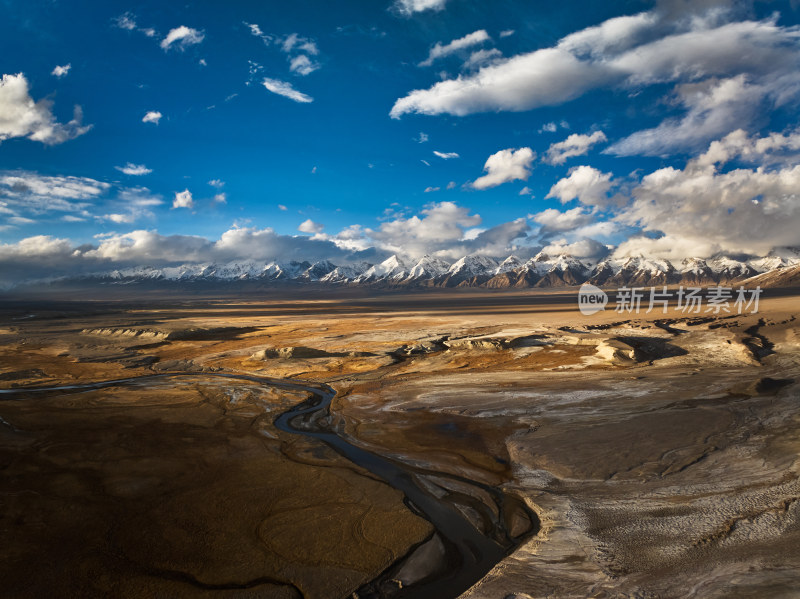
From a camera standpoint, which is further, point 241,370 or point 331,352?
point 331,352

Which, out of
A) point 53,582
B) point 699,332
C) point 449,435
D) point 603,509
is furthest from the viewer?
point 699,332

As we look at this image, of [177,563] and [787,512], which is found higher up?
[787,512]

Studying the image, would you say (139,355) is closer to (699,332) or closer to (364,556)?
(364,556)

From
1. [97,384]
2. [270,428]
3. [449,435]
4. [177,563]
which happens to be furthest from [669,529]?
[97,384]

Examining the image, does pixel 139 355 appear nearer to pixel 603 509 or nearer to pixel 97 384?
pixel 97 384

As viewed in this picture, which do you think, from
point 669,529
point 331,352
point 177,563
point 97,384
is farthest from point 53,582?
point 331,352

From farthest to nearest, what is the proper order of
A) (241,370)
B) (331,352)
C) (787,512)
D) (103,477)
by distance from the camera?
(331,352) → (241,370) → (103,477) → (787,512)
